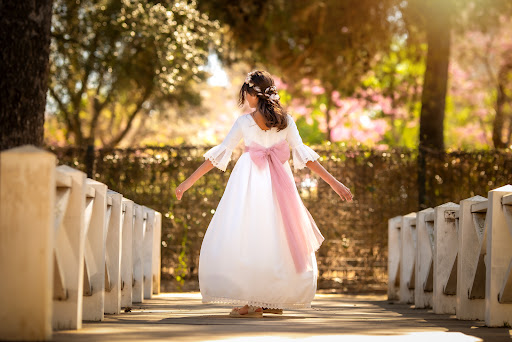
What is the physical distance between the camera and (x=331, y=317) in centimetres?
595

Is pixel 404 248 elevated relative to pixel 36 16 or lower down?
lower down

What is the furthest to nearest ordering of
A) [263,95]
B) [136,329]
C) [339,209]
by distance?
[339,209] < [263,95] < [136,329]

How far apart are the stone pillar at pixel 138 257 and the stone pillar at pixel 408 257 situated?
2.74m

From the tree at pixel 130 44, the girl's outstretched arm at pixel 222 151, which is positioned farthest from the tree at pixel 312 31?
the girl's outstretched arm at pixel 222 151

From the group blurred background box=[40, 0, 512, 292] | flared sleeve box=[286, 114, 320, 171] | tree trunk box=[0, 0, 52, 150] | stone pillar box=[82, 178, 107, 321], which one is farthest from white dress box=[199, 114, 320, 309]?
blurred background box=[40, 0, 512, 292]

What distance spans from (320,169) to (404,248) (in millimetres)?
2506

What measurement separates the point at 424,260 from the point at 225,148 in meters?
2.40

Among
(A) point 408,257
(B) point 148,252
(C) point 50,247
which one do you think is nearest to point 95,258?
(C) point 50,247

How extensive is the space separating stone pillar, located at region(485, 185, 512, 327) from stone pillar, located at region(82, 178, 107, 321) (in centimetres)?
250

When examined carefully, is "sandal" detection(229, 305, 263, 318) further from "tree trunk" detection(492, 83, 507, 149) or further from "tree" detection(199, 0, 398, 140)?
"tree trunk" detection(492, 83, 507, 149)

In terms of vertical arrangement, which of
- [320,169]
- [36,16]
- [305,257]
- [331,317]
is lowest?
[331,317]

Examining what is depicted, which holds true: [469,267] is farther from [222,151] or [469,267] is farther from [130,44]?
[130,44]

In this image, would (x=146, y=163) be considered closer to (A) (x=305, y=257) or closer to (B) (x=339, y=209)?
(B) (x=339, y=209)

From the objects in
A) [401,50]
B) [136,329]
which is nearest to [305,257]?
[136,329]
